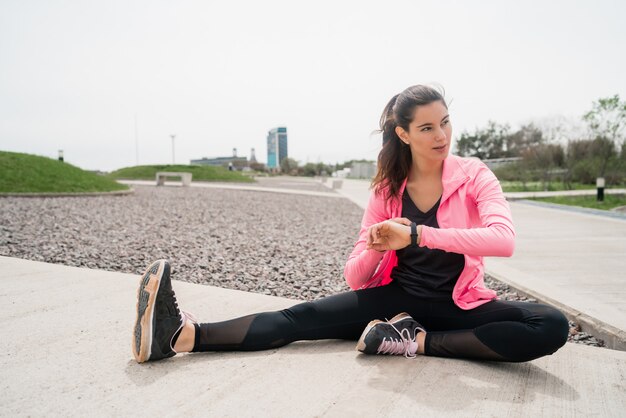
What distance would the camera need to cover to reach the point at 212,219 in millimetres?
8172

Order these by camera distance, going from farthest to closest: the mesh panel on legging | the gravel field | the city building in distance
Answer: the city building in distance → the gravel field → the mesh panel on legging

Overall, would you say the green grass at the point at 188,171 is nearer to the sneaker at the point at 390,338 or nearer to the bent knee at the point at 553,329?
the sneaker at the point at 390,338

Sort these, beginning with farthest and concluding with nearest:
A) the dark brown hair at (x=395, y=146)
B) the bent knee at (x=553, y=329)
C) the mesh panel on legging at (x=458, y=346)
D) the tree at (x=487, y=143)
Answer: the tree at (x=487, y=143), the dark brown hair at (x=395, y=146), the mesh panel on legging at (x=458, y=346), the bent knee at (x=553, y=329)

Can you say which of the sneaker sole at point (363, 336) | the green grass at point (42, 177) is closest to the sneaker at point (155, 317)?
the sneaker sole at point (363, 336)

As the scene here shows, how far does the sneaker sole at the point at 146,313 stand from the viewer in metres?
2.02

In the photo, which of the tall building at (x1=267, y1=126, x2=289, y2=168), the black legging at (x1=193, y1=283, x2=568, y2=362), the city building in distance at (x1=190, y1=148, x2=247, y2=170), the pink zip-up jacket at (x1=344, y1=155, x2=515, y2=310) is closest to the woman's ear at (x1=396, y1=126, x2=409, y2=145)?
the pink zip-up jacket at (x1=344, y1=155, x2=515, y2=310)

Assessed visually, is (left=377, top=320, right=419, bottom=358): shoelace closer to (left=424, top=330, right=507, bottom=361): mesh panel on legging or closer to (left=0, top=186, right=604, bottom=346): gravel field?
(left=424, top=330, right=507, bottom=361): mesh panel on legging

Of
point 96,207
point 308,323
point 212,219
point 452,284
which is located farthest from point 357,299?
point 96,207

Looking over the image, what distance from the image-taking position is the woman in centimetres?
201

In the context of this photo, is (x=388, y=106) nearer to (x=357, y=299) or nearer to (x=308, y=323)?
(x=357, y=299)

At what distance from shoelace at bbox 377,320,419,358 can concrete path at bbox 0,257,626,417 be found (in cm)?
4

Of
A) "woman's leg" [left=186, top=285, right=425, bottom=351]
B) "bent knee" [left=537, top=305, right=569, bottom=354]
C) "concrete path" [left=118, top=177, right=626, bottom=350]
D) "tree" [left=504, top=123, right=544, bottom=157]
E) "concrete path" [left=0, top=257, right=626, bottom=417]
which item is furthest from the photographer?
"tree" [left=504, top=123, right=544, bottom=157]

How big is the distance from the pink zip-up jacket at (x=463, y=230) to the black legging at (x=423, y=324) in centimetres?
10

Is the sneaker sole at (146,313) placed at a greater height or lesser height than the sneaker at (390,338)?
greater
